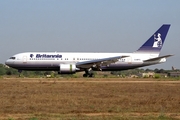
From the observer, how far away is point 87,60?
47.2 meters

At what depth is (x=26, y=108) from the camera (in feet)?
54.0

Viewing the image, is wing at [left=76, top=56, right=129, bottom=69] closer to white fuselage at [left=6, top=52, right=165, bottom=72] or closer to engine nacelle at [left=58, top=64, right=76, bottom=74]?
white fuselage at [left=6, top=52, right=165, bottom=72]

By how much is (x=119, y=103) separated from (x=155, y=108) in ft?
6.96

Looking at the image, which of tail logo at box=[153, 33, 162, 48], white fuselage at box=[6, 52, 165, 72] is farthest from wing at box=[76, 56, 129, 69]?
tail logo at box=[153, 33, 162, 48]

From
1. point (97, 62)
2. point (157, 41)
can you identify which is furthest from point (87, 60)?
point (157, 41)

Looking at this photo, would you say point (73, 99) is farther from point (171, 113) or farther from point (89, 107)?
point (171, 113)

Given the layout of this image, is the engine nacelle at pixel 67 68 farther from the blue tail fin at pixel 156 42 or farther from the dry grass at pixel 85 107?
the dry grass at pixel 85 107

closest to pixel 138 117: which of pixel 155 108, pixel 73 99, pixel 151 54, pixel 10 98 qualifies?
pixel 155 108

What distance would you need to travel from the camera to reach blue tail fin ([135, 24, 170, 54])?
50350 millimetres

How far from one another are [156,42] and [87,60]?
9.97 metres

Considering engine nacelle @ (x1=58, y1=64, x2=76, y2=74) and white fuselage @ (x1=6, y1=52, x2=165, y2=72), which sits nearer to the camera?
engine nacelle @ (x1=58, y1=64, x2=76, y2=74)

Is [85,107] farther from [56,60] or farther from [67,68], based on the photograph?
[56,60]

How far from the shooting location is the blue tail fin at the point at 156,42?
1982 inches

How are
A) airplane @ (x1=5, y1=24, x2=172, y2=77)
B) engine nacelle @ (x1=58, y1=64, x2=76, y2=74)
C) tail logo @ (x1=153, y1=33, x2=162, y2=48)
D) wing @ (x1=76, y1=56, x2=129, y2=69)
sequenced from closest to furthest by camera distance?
1. engine nacelle @ (x1=58, y1=64, x2=76, y2=74)
2. airplane @ (x1=5, y1=24, x2=172, y2=77)
3. wing @ (x1=76, y1=56, x2=129, y2=69)
4. tail logo @ (x1=153, y1=33, x2=162, y2=48)
